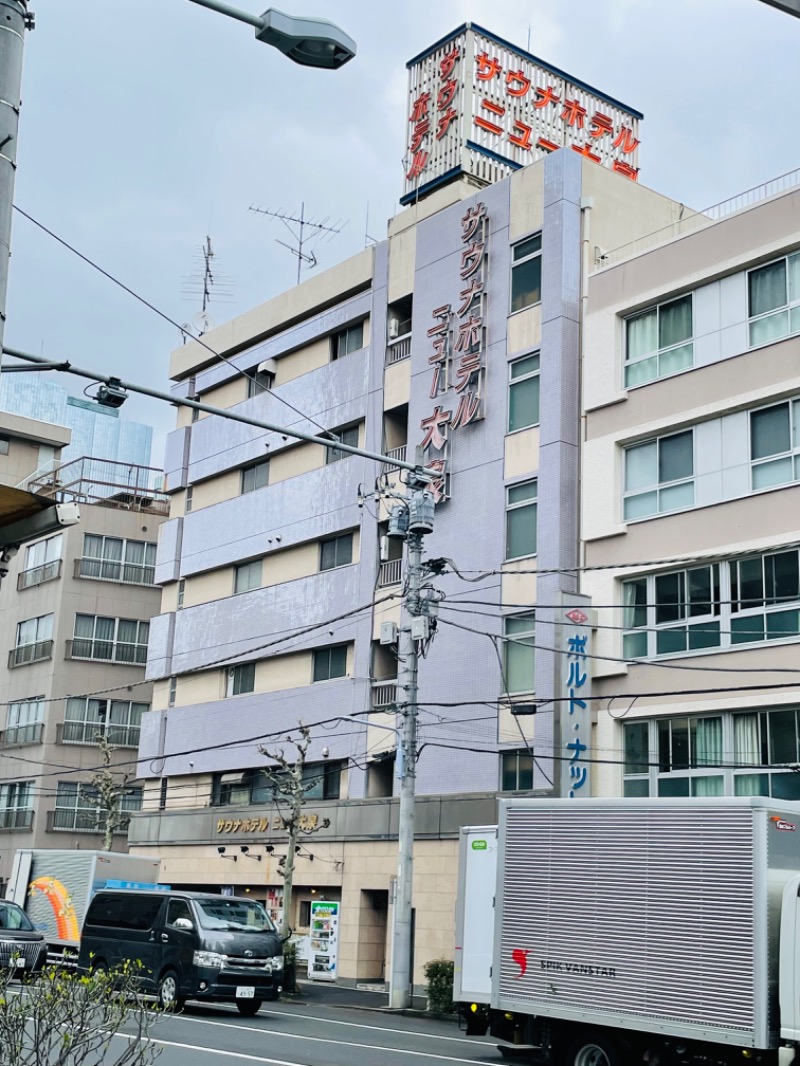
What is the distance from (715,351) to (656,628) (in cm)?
622

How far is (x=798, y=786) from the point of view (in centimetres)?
2697

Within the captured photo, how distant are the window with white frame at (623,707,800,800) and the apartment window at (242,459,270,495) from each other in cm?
1863

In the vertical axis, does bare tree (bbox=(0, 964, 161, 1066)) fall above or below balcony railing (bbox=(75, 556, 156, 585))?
below

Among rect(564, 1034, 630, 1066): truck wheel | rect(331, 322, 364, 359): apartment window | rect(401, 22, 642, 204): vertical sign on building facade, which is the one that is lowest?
rect(564, 1034, 630, 1066): truck wheel

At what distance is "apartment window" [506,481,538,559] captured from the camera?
33719 mm

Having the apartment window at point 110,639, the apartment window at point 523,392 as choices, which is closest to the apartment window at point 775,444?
the apartment window at point 523,392

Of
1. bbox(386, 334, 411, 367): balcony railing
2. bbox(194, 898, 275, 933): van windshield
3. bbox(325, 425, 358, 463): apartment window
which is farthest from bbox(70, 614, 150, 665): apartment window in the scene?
bbox(194, 898, 275, 933): van windshield

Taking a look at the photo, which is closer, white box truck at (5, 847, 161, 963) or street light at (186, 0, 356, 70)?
street light at (186, 0, 356, 70)

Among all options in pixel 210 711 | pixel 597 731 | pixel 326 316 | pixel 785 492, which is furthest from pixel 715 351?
pixel 210 711

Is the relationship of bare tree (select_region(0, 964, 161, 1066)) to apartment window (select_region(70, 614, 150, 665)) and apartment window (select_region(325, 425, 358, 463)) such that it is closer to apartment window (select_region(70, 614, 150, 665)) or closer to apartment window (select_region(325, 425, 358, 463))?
apartment window (select_region(325, 425, 358, 463))

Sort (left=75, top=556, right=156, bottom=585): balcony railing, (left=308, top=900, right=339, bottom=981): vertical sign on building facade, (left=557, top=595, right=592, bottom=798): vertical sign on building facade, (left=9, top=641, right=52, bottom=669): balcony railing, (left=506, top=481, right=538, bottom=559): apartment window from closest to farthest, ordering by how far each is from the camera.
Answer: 1. (left=557, top=595, right=592, bottom=798): vertical sign on building facade
2. (left=506, top=481, right=538, bottom=559): apartment window
3. (left=308, top=900, right=339, bottom=981): vertical sign on building facade
4. (left=9, top=641, right=52, bottom=669): balcony railing
5. (left=75, top=556, right=156, bottom=585): balcony railing

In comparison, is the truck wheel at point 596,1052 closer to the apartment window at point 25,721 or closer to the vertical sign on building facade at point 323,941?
the vertical sign on building facade at point 323,941

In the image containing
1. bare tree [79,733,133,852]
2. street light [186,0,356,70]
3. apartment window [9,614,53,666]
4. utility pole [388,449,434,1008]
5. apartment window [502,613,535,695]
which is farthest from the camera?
apartment window [9,614,53,666]

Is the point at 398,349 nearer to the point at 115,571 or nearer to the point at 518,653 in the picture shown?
the point at 518,653
